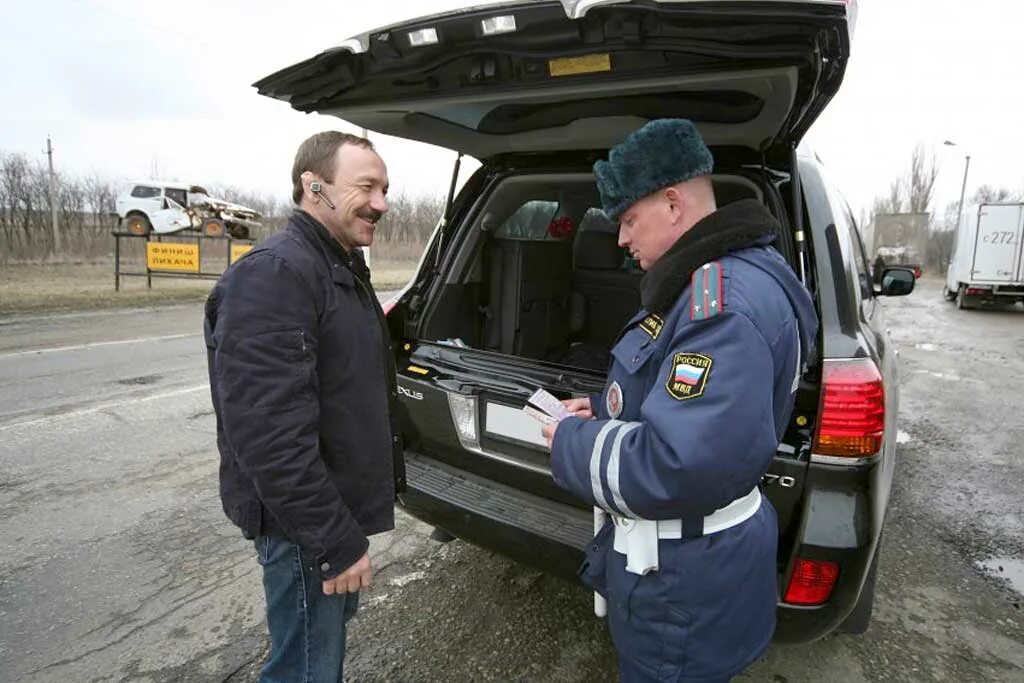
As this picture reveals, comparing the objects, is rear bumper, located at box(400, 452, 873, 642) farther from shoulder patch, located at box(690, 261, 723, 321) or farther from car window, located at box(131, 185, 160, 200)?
car window, located at box(131, 185, 160, 200)

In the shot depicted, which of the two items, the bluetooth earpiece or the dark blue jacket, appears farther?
the bluetooth earpiece

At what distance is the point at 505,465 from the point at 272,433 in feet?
3.66

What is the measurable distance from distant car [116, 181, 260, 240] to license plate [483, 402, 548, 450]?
20.8 m

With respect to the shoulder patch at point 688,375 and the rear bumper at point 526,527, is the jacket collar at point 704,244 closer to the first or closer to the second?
the shoulder patch at point 688,375

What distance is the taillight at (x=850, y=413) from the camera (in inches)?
66.7

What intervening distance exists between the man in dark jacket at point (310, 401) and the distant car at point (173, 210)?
69.6ft

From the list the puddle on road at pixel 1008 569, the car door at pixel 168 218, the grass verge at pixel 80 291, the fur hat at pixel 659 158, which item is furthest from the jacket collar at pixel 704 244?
the car door at pixel 168 218

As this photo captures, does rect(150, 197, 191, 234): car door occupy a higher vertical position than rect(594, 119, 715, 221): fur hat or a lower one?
higher

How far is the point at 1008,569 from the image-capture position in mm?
3156

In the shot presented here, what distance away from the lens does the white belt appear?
1302 millimetres

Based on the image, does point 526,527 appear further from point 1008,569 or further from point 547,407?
point 1008,569

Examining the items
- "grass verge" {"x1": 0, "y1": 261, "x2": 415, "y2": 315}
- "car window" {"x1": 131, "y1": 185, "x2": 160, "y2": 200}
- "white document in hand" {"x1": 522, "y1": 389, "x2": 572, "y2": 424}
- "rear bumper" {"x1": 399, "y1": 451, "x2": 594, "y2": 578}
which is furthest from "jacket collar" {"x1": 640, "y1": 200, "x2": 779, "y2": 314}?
"car window" {"x1": 131, "y1": 185, "x2": 160, "y2": 200}

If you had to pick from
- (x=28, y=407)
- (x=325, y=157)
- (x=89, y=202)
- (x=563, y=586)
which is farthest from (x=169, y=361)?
(x=89, y=202)

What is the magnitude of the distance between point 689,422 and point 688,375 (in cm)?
9
